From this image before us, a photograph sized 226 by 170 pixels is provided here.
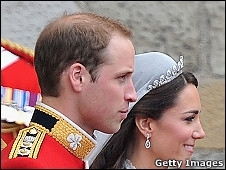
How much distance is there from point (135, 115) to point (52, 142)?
0.59 meters

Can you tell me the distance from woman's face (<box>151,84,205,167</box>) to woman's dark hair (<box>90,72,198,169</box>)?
0.02 meters

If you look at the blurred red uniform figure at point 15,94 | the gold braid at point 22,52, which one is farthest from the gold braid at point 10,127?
the gold braid at point 22,52

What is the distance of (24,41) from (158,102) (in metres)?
0.70

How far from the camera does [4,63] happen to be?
1975mm

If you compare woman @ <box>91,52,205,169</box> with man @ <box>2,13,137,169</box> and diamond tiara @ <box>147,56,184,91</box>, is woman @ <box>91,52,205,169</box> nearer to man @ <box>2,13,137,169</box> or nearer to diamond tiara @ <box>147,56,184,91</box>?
diamond tiara @ <box>147,56,184,91</box>

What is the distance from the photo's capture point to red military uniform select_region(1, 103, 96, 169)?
1595 millimetres

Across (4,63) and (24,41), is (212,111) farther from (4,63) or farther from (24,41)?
(4,63)

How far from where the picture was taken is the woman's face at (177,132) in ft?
6.98

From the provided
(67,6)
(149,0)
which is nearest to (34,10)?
(67,6)

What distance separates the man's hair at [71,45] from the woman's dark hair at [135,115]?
0.51 meters

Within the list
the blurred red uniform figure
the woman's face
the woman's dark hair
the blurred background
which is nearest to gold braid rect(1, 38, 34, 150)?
the blurred red uniform figure

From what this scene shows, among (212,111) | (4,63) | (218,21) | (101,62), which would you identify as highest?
(101,62)

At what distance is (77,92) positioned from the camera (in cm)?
161

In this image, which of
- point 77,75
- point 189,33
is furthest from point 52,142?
point 189,33
